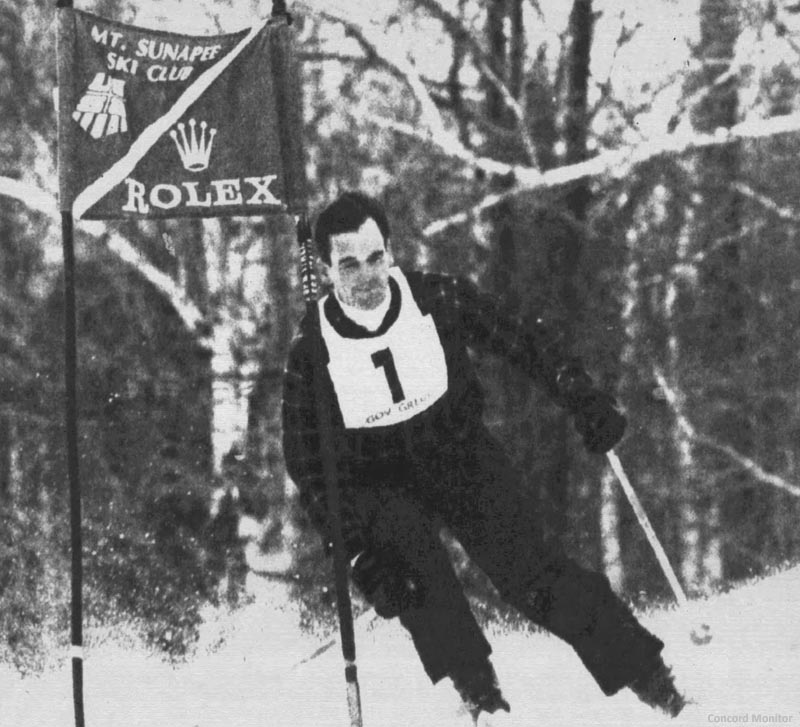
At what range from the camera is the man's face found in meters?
3.31

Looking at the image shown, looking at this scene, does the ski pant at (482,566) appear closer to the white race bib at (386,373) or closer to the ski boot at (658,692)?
the ski boot at (658,692)

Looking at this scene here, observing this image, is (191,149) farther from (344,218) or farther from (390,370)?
(390,370)

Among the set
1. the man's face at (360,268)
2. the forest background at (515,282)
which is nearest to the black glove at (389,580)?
the forest background at (515,282)

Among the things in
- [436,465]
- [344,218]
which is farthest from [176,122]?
[436,465]

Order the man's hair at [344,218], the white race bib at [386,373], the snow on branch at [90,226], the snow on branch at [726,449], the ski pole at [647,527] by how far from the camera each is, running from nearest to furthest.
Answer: the white race bib at [386,373]
the man's hair at [344,218]
the ski pole at [647,527]
the snow on branch at [726,449]
the snow on branch at [90,226]

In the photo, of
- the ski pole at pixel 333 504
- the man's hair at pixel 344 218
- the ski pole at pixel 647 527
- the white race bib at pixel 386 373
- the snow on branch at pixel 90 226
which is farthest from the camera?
the snow on branch at pixel 90 226

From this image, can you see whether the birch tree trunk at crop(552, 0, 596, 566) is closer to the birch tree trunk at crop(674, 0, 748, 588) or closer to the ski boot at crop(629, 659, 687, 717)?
the birch tree trunk at crop(674, 0, 748, 588)

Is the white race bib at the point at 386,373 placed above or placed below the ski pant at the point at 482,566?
above

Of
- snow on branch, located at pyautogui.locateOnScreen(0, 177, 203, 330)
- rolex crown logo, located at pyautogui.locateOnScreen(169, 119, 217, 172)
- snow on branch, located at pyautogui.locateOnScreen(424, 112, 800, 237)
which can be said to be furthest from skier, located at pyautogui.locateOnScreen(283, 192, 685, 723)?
snow on branch, located at pyautogui.locateOnScreen(0, 177, 203, 330)

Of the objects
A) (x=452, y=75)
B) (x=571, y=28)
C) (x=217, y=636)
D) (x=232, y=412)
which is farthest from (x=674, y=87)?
(x=217, y=636)

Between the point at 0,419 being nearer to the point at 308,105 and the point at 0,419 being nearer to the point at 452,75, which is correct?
the point at 308,105

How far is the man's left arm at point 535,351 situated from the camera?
3.35m

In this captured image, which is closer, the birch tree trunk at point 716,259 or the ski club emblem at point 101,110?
the ski club emblem at point 101,110

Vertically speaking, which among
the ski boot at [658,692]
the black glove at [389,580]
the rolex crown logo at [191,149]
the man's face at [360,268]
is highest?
the rolex crown logo at [191,149]
